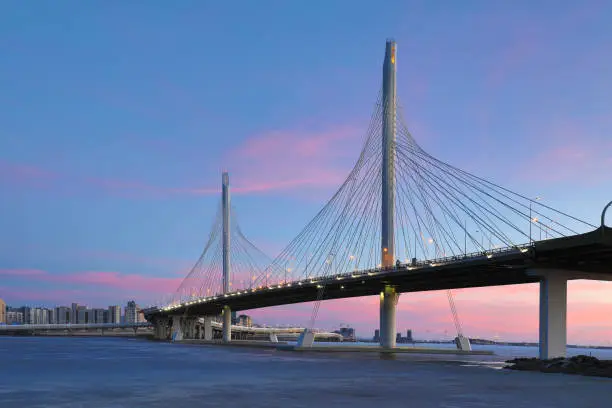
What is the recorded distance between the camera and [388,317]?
9694 centimetres

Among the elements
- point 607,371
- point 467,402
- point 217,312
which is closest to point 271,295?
point 217,312

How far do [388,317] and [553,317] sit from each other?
119ft

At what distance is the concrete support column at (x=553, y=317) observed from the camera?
62.9m

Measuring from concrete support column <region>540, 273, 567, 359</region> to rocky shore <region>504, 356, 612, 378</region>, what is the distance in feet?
10.5

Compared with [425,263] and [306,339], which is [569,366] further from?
[306,339]

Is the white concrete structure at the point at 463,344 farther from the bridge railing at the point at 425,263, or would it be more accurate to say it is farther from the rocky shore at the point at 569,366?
the rocky shore at the point at 569,366

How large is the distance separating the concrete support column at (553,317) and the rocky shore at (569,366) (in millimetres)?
3196

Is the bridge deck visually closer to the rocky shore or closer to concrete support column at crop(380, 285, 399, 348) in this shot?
concrete support column at crop(380, 285, 399, 348)

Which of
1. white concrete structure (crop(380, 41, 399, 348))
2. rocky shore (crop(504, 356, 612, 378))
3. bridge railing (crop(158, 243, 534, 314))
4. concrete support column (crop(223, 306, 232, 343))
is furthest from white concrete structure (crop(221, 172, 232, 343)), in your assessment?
rocky shore (crop(504, 356, 612, 378))

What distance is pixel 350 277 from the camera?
310ft

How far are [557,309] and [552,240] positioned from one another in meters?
8.00

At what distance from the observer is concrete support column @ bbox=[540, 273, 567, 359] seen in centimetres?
6288


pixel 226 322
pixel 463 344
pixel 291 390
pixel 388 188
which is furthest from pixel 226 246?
pixel 291 390

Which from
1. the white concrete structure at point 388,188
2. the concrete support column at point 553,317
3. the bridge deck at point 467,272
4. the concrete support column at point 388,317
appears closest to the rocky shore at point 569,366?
the concrete support column at point 553,317
